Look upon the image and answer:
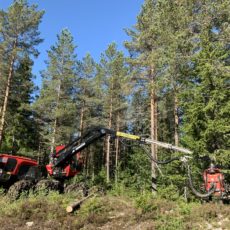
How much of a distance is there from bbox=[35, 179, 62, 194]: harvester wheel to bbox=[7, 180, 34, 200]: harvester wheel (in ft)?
0.95

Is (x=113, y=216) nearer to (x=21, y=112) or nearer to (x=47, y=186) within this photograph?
(x=47, y=186)

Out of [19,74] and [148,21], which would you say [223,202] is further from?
[19,74]

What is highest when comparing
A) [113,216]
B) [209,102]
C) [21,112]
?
[21,112]

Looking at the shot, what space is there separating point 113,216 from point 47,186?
462 cm

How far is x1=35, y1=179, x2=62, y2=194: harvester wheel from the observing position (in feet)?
44.5

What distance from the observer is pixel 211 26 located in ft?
58.7

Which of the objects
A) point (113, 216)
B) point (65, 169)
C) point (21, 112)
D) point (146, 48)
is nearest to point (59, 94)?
point (21, 112)

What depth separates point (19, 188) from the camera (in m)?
13.0

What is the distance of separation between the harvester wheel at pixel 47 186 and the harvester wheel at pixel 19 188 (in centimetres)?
29

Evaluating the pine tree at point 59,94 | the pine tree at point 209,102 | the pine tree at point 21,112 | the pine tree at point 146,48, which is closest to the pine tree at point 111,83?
the pine tree at point 59,94

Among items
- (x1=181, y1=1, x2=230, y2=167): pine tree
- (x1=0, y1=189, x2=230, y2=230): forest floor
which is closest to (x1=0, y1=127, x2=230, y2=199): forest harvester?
(x1=181, y1=1, x2=230, y2=167): pine tree

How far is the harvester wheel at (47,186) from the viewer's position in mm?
13575

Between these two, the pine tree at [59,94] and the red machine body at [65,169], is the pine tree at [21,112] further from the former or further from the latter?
the red machine body at [65,169]

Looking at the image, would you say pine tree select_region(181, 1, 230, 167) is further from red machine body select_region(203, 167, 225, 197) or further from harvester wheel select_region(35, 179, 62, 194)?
harvester wheel select_region(35, 179, 62, 194)
